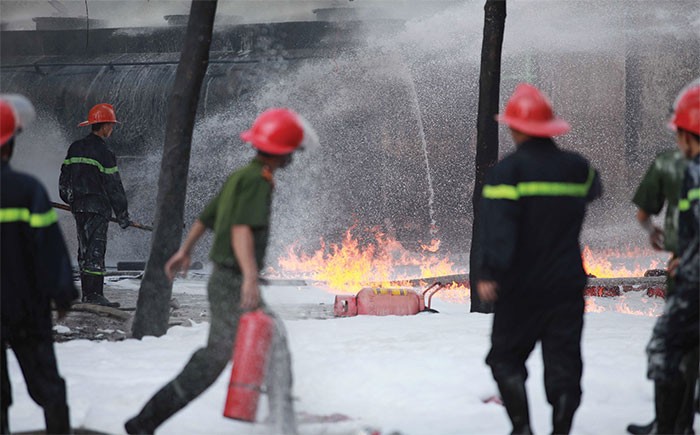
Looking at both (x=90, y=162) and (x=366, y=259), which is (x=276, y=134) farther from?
(x=366, y=259)

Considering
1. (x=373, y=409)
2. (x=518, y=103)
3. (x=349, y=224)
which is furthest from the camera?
(x=349, y=224)

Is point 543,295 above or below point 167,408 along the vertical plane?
above

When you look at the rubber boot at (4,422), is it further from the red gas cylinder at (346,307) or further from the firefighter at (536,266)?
the red gas cylinder at (346,307)

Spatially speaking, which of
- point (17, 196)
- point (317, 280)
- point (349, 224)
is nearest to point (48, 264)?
point (17, 196)

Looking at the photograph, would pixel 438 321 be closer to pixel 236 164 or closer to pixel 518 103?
pixel 518 103

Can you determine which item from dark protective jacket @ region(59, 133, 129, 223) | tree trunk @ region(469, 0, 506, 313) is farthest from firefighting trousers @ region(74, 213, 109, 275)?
tree trunk @ region(469, 0, 506, 313)

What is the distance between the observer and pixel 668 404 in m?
4.65

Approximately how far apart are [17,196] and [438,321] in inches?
188

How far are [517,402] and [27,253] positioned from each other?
217cm

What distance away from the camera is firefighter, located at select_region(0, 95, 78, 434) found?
14.2ft

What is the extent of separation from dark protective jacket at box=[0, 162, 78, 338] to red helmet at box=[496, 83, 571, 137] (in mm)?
1989

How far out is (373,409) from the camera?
5.53 m

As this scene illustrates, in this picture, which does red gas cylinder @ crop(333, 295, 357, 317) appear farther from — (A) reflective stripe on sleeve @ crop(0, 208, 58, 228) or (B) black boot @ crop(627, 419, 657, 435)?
(A) reflective stripe on sleeve @ crop(0, 208, 58, 228)

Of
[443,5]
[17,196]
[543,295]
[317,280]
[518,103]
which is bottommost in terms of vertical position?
[317,280]
